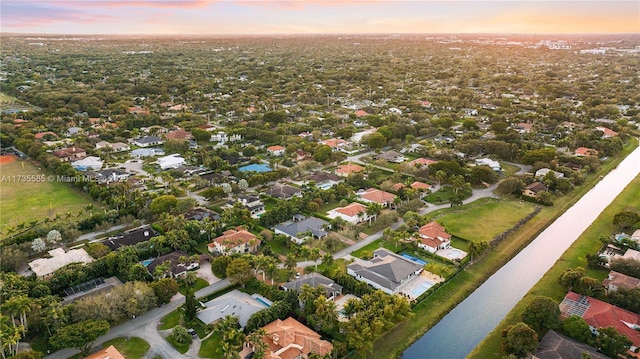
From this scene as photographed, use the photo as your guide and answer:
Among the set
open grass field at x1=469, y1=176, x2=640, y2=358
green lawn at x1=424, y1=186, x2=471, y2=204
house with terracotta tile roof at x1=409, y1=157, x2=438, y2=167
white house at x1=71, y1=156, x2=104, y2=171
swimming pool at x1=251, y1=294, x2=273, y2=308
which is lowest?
open grass field at x1=469, y1=176, x2=640, y2=358

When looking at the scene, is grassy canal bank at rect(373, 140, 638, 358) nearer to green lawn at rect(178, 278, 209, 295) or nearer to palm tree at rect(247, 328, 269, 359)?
palm tree at rect(247, 328, 269, 359)

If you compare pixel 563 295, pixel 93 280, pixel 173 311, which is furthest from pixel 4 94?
pixel 563 295

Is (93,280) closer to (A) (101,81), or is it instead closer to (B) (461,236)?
(B) (461,236)

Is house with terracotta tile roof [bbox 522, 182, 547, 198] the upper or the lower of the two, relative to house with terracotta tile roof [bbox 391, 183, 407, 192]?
lower

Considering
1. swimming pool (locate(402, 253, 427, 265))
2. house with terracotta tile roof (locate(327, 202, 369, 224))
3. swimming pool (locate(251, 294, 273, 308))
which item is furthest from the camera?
house with terracotta tile roof (locate(327, 202, 369, 224))

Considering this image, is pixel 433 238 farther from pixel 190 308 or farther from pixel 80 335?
pixel 80 335

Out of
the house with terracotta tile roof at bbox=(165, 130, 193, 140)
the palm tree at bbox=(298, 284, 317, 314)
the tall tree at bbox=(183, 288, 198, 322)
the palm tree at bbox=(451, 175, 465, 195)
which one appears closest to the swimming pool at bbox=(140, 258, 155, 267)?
the tall tree at bbox=(183, 288, 198, 322)
